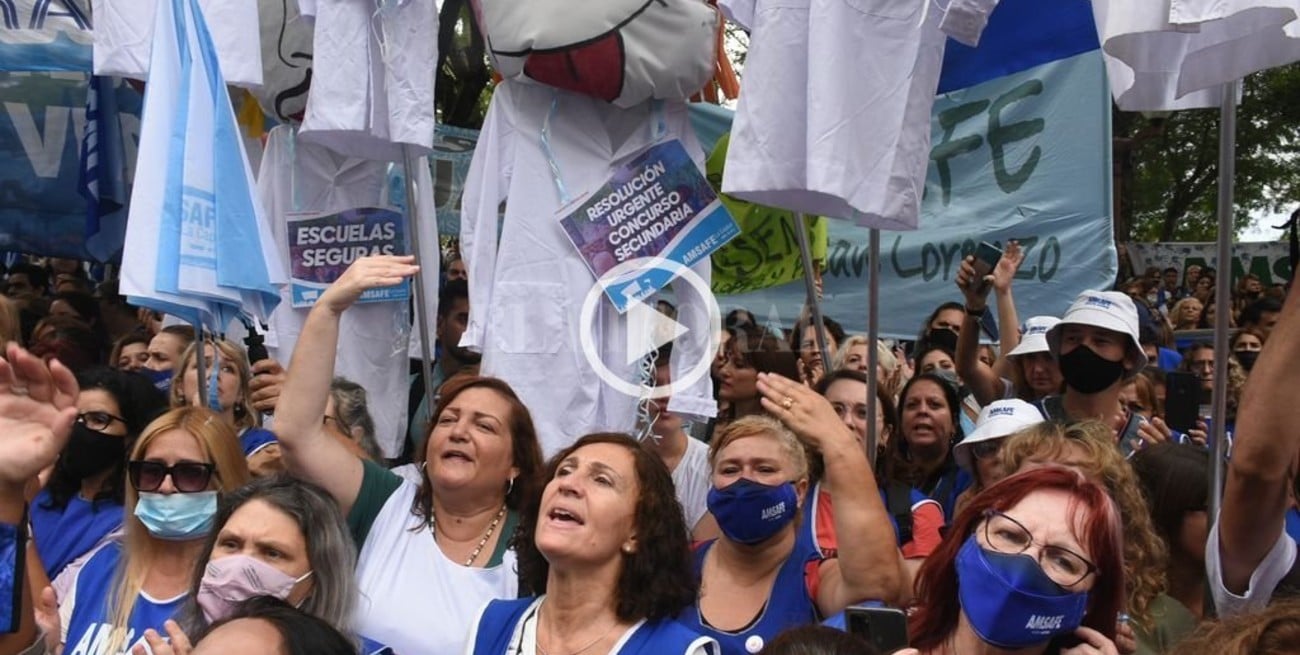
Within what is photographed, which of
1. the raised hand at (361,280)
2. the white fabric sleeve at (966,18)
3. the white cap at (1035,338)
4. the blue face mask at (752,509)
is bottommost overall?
the blue face mask at (752,509)

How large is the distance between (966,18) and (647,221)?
1.55m

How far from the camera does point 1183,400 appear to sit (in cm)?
437

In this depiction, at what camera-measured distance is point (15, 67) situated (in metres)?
5.87

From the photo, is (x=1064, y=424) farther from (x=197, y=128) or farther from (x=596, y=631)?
(x=197, y=128)

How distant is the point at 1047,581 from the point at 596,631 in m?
0.97

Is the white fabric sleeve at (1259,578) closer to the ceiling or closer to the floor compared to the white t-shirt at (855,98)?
closer to the floor

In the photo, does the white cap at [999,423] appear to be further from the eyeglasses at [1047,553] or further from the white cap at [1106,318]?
the eyeglasses at [1047,553]

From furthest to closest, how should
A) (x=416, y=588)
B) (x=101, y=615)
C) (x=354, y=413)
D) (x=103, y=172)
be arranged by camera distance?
1. (x=103, y=172)
2. (x=354, y=413)
3. (x=101, y=615)
4. (x=416, y=588)

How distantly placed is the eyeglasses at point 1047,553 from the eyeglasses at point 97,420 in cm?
270

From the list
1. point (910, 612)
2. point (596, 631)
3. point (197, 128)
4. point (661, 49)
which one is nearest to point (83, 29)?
point (197, 128)

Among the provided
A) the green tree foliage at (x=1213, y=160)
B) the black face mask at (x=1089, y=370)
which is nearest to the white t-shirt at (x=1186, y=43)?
the black face mask at (x=1089, y=370)

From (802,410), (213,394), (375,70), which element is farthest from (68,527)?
(802,410)

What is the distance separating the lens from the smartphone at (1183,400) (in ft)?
14.3

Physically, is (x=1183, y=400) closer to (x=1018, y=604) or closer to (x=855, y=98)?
(x=855, y=98)
